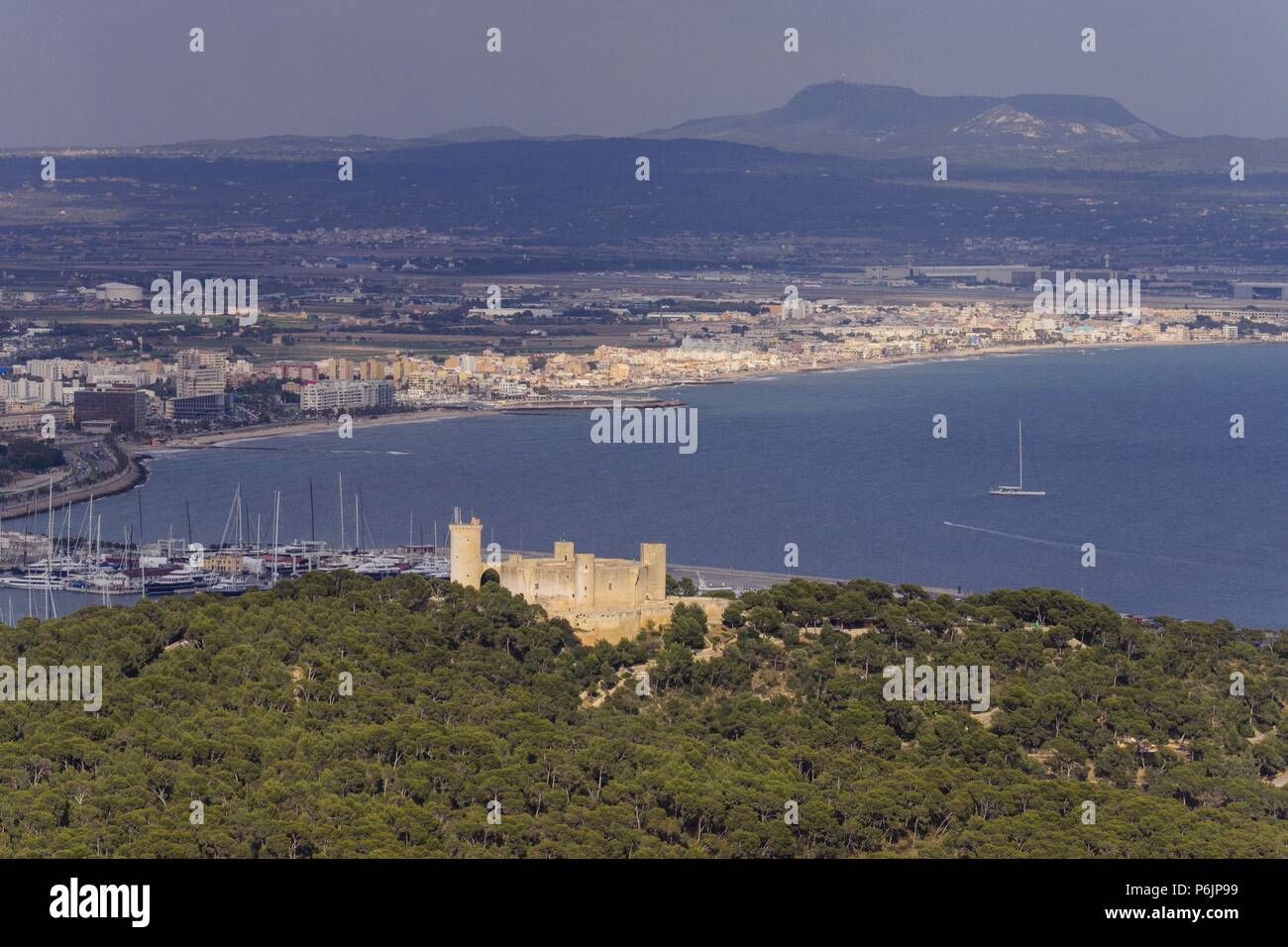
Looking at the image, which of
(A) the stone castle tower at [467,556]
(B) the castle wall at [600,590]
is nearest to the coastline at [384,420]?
(A) the stone castle tower at [467,556]

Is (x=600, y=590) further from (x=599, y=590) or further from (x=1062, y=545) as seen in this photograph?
(x=1062, y=545)

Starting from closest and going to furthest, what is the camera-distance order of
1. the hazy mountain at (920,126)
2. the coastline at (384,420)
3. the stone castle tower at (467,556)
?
1. the stone castle tower at (467,556)
2. the coastline at (384,420)
3. the hazy mountain at (920,126)

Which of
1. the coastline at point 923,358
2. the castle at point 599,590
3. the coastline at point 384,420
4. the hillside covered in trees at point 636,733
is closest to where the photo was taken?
the hillside covered in trees at point 636,733

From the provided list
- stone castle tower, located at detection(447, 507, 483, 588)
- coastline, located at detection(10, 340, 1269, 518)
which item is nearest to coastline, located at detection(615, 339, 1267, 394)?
coastline, located at detection(10, 340, 1269, 518)

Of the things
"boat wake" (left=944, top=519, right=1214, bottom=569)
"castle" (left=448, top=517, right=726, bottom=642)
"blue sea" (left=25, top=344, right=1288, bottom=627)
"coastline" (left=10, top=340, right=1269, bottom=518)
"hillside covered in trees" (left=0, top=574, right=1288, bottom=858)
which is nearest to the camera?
"hillside covered in trees" (left=0, top=574, right=1288, bottom=858)

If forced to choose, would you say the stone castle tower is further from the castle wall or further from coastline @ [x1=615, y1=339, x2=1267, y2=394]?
coastline @ [x1=615, y1=339, x2=1267, y2=394]

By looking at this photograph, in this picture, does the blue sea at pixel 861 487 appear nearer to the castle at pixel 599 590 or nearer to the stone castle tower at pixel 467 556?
the stone castle tower at pixel 467 556
